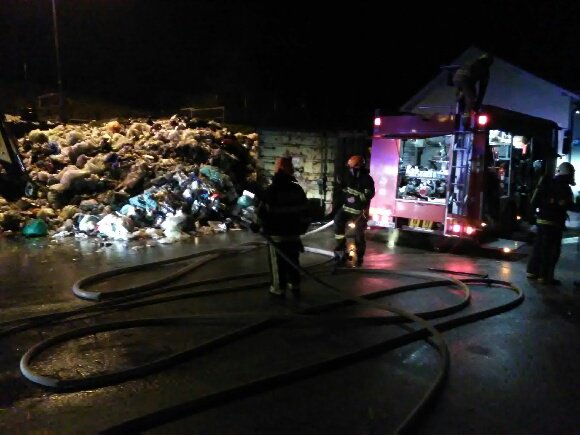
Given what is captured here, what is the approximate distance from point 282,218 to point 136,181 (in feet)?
21.5

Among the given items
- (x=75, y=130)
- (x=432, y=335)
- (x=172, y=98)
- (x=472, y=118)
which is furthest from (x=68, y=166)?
(x=172, y=98)

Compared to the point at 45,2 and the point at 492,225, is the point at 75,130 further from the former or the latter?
the point at 45,2

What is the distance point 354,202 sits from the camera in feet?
26.4

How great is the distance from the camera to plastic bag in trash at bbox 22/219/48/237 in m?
10.0

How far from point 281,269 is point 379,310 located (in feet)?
4.13

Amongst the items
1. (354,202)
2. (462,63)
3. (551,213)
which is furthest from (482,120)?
(462,63)

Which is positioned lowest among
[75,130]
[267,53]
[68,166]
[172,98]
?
[68,166]

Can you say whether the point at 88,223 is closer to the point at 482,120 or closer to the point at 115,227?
the point at 115,227

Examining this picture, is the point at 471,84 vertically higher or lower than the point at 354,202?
higher

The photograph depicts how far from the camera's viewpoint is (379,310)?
5801 millimetres

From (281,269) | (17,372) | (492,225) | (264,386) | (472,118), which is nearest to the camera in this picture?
(264,386)

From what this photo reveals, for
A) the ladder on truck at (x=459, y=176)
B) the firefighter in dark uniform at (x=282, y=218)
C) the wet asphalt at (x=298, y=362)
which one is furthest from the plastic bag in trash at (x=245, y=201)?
the firefighter in dark uniform at (x=282, y=218)

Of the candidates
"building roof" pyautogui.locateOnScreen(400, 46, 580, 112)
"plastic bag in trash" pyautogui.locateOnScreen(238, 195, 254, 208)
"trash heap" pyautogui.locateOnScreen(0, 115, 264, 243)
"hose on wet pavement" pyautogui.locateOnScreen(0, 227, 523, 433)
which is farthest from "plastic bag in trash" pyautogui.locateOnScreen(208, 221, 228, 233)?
"building roof" pyautogui.locateOnScreen(400, 46, 580, 112)

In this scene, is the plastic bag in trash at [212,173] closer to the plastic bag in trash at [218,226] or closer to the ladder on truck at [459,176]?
the plastic bag in trash at [218,226]
